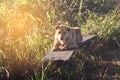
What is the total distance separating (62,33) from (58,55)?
0.55 meters

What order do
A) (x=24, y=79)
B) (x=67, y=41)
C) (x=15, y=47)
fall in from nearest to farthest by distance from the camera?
(x=24, y=79)
(x=15, y=47)
(x=67, y=41)

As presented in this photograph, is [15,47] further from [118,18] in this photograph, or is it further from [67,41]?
[118,18]

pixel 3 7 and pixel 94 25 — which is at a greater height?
pixel 3 7

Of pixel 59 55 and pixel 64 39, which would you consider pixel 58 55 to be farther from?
pixel 64 39

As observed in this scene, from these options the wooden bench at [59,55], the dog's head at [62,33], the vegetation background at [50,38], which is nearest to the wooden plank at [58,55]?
the wooden bench at [59,55]

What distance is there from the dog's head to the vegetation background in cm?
37

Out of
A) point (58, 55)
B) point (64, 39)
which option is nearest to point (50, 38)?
point (64, 39)

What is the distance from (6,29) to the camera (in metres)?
7.76

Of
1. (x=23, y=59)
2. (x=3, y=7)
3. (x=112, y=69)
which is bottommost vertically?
(x=112, y=69)

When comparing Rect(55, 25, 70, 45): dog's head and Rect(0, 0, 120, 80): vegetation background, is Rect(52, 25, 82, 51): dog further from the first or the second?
Rect(0, 0, 120, 80): vegetation background

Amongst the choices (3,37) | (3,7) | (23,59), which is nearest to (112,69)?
(23,59)

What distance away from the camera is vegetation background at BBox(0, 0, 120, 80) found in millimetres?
6281

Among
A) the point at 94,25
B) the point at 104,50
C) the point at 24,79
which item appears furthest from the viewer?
the point at 94,25

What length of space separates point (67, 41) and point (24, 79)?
1.58 meters
